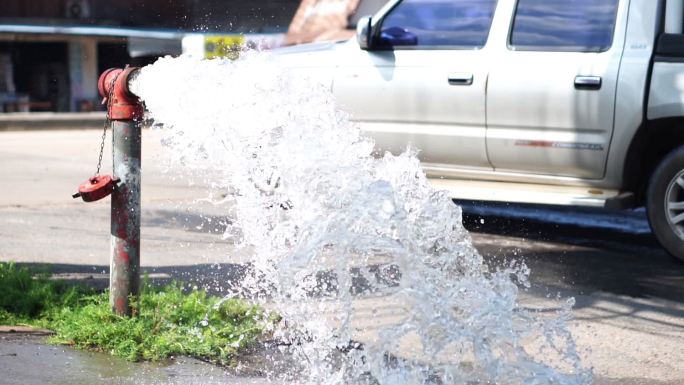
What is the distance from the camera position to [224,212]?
9266 millimetres

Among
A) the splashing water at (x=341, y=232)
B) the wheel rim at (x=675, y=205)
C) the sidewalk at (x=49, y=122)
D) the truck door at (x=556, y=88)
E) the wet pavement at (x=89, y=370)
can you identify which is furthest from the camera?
the sidewalk at (x=49, y=122)

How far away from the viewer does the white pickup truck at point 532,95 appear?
7219 millimetres

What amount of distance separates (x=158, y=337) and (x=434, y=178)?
12.5 ft

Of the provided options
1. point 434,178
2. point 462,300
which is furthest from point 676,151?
point 462,300

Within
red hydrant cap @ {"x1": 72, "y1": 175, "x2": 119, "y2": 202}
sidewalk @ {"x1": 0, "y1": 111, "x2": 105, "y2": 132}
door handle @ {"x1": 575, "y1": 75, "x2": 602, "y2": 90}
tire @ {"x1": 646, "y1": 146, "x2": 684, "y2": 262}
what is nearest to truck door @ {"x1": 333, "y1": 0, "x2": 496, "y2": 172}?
door handle @ {"x1": 575, "y1": 75, "x2": 602, "y2": 90}

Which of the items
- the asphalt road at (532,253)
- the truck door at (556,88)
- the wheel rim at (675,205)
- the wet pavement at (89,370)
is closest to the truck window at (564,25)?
the truck door at (556,88)

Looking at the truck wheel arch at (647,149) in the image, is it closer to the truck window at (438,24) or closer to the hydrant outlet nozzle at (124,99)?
the truck window at (438,24)

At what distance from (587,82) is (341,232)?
3.76 metres

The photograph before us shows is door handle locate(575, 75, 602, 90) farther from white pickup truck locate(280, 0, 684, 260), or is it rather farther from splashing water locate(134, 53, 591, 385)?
splashing water locate(134, 53, 591, 385)

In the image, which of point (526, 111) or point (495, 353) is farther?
point (526, 111)

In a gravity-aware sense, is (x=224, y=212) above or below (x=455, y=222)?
below

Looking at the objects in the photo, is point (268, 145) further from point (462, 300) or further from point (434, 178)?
point (434, 178)

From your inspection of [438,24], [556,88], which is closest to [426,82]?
[438,24]

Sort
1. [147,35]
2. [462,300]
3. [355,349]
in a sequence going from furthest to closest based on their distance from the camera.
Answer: [147,35] < [355,349] < [462,300]
